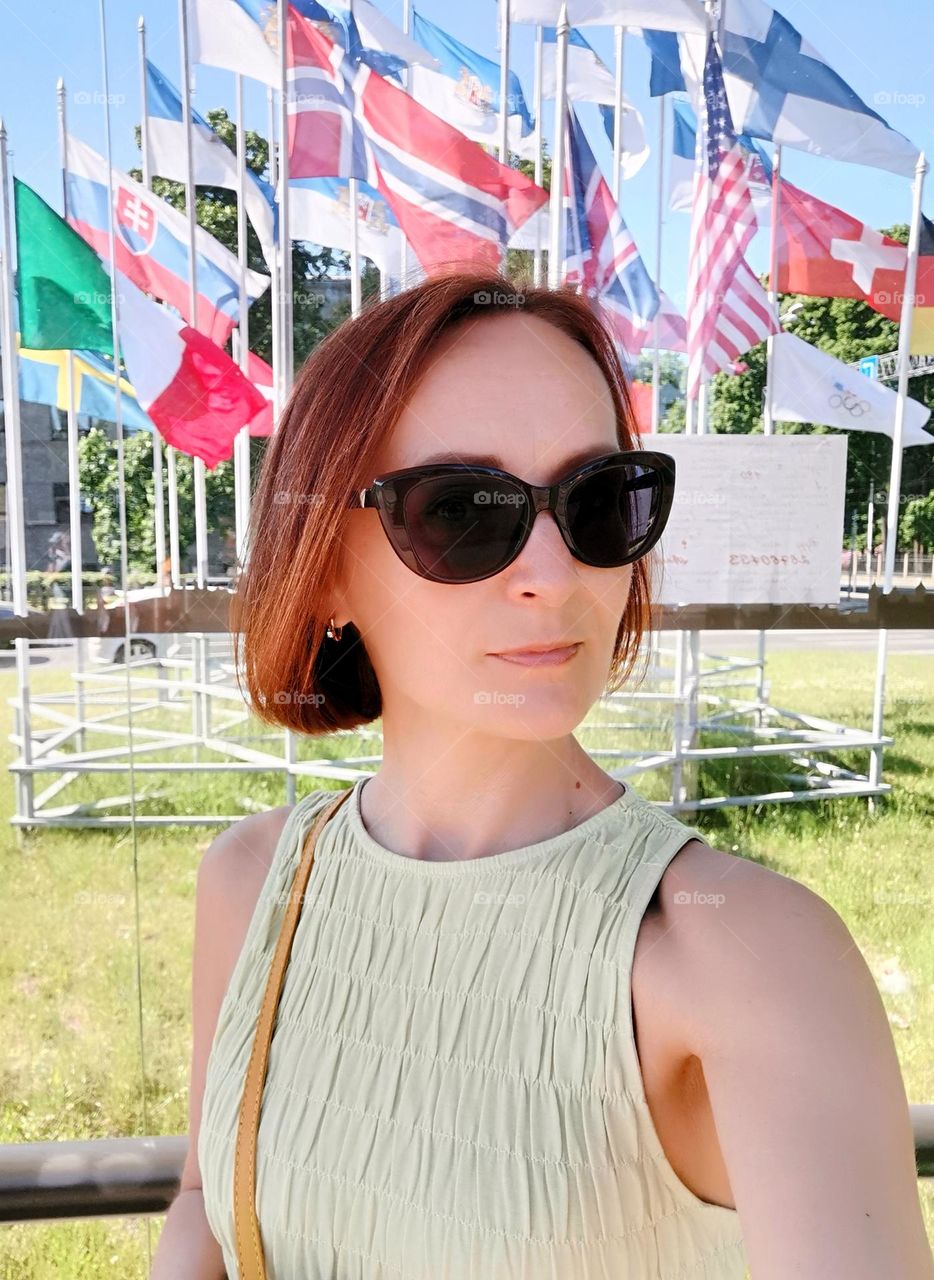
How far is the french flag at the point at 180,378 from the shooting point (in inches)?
88.3

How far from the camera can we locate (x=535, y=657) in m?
0.67

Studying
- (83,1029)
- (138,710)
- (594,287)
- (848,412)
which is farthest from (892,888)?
(138,710)

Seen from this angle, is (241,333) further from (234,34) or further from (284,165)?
(234,34)

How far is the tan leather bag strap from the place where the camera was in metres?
0.63

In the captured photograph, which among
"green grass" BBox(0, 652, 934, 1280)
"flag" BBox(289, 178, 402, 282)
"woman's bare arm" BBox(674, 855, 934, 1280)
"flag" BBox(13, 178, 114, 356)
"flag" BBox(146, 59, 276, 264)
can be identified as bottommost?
"green grass" BBox(0, 652, 934, 1280)

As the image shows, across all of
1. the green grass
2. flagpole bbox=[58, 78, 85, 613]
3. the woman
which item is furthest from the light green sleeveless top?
flagpole bbox=[58, 78, 85, 613]

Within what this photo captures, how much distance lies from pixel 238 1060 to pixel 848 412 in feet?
7.26

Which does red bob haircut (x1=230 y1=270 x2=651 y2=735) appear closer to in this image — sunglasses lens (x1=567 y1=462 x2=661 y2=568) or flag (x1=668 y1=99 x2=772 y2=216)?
sunglasses lens (x1=567 y1=462 x2=661 y2=568)

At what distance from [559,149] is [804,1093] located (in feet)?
7.69

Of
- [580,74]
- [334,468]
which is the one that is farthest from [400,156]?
[334,468]

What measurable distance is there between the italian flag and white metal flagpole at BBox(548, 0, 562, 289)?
848mm

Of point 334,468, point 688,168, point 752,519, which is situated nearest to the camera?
point 334,468

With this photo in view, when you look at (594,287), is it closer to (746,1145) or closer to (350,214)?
(350,214)

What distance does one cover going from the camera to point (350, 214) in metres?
2.62
